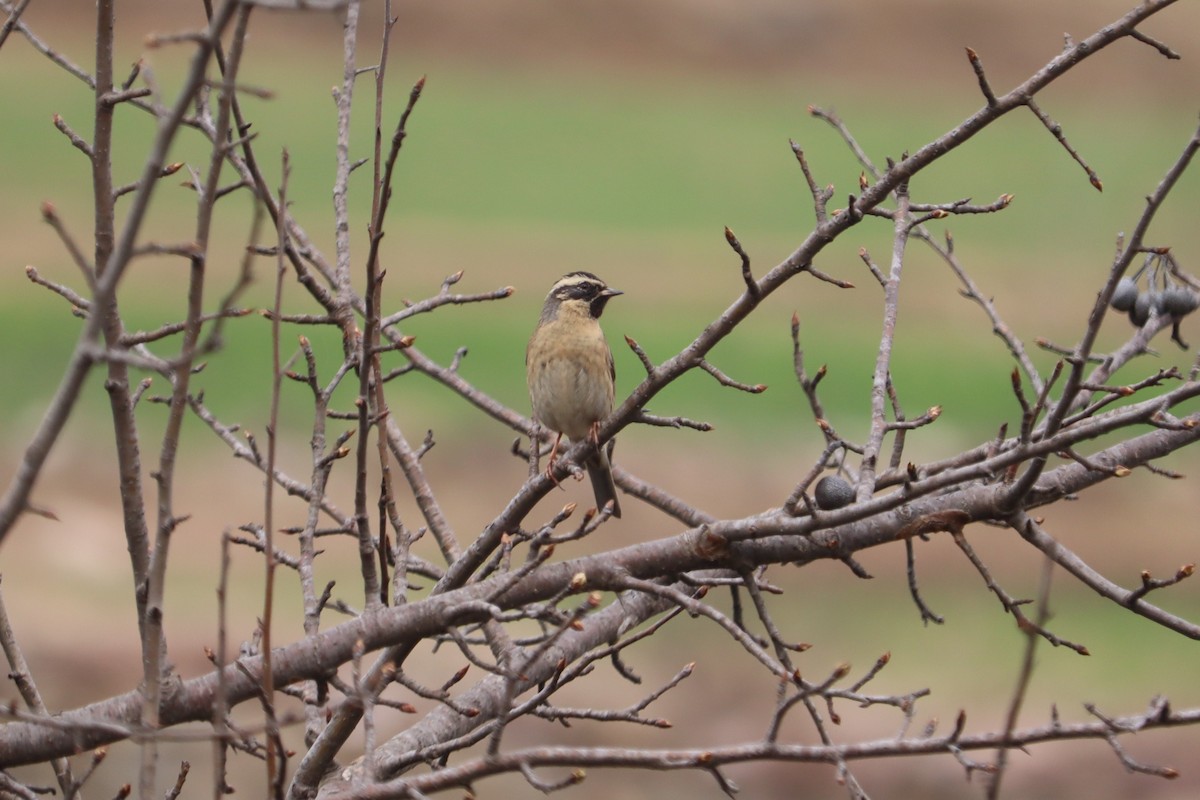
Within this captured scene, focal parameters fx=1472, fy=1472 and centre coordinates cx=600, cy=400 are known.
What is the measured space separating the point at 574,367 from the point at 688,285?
87.4ft

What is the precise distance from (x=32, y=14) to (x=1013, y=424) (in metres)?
31.9

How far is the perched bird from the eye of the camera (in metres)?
5.22

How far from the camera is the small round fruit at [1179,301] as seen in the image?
3.76 m

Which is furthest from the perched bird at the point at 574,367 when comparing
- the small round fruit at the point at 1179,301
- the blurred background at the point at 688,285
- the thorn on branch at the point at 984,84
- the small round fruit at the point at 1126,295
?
the thorn on branch at the point at 984,84

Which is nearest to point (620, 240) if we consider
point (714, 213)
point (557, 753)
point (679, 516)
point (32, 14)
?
point (714, 213)

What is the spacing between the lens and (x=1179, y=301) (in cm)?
379

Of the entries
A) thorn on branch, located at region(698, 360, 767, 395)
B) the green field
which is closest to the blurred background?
the green field

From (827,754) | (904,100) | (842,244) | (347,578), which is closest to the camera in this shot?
(827,754)

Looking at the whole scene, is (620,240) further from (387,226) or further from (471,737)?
(471,737)

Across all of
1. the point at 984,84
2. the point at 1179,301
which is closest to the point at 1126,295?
the point at 1179,301

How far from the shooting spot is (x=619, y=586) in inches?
112

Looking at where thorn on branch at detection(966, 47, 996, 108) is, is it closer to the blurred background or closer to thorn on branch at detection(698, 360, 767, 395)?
thorn on branch at detection(698, 360, 767, 395)

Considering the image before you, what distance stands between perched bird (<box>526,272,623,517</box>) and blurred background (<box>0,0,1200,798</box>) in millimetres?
1267

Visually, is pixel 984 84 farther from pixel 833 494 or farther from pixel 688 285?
pixel 688 285
